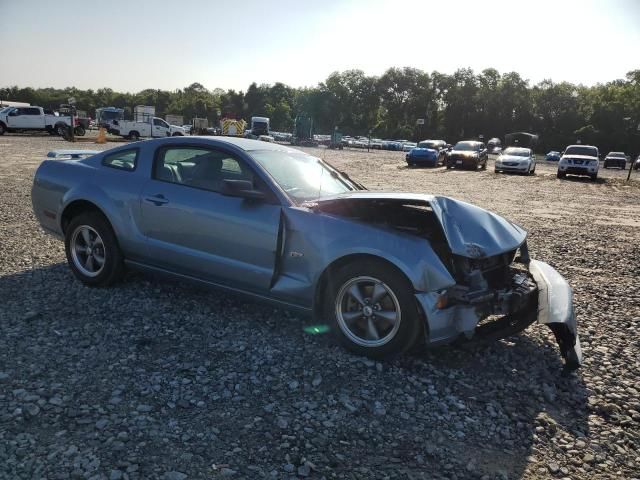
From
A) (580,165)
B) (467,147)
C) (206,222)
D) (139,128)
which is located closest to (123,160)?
(206,222)

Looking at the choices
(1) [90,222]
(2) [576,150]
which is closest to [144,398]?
(1) [90,222]

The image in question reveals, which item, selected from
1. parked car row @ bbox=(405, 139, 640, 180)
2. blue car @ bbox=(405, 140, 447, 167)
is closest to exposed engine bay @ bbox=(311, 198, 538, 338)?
parked car row @ bbox=(405, 139, 640, 180)

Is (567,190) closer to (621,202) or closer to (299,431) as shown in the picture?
(621,202)

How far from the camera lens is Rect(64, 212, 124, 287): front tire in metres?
4.62

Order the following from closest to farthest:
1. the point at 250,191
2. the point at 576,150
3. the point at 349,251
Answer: the point at 349,251 < the point at 250,191 < the point at 576,150

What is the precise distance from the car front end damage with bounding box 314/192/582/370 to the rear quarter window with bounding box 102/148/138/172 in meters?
1.99

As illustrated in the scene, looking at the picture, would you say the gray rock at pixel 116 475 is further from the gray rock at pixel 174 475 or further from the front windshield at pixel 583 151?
the front windshield at pixel 583 151

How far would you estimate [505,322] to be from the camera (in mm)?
3742

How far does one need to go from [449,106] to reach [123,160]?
327 feet

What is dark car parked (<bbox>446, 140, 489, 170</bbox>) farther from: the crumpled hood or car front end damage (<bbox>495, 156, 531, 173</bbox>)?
the crumpled hood

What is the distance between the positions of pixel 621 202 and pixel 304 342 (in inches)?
579

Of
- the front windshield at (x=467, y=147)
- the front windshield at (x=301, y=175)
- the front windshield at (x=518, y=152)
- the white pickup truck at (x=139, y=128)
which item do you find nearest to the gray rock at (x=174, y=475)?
the front windshield at (x=301, y=175)

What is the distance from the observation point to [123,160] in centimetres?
475

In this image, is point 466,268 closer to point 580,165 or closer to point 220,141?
point 220,141
